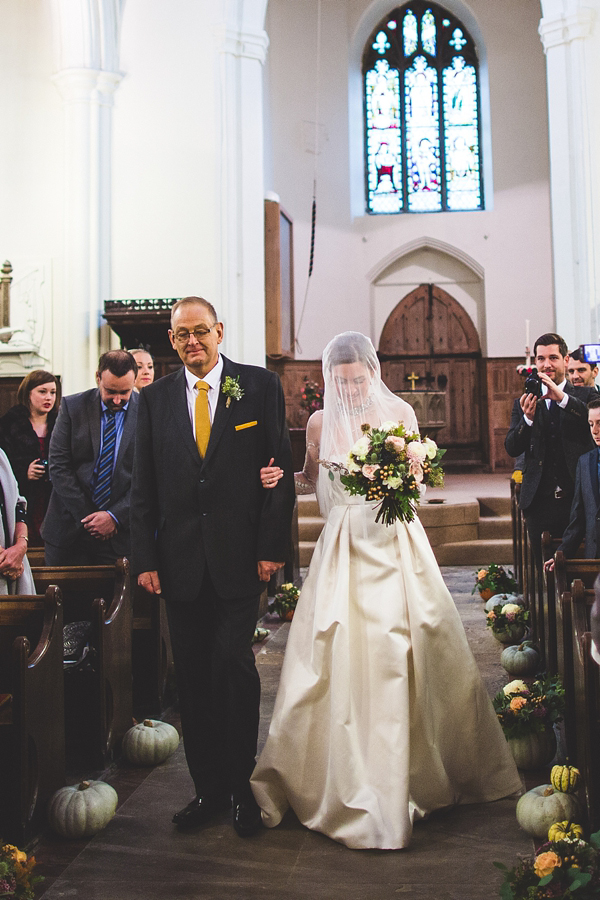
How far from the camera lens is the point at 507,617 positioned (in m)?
5.43

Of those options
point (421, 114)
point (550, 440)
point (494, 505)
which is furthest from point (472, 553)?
point (421, 114)

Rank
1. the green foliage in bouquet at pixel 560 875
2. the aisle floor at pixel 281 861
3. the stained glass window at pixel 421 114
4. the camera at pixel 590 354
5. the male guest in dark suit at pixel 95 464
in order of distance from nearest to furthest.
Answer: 1. the green foliage in bouquet at pixel 560 875
2. the aisle floor at pixel 281 861
3. the male guest in dark suit at pixel 95 464
4. the camera at pixel 590 354
5. the stained glass window at pixel 421 114

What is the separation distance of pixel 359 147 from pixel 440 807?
44.9ft

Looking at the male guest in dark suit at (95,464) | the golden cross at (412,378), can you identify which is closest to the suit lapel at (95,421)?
the male guest in dark suit at (95,464)

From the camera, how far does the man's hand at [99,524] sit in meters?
4.23

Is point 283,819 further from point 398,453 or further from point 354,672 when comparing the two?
point 398,453

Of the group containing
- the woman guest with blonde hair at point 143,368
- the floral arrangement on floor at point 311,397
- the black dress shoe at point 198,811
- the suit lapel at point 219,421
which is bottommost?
the black dress shoe at point 198,811

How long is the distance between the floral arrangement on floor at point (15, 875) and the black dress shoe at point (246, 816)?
76 centimetres

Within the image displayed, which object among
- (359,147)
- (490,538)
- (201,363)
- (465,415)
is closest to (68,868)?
(201,363)

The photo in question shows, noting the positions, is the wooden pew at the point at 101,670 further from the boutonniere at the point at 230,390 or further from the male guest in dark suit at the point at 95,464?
the boutonniere at the point at 230,390

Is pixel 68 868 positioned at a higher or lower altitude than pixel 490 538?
lower

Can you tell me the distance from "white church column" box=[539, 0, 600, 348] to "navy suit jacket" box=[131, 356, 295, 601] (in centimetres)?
779

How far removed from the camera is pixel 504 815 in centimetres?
310

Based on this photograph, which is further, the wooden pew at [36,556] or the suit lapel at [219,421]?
the wooden pew at [36,556]
